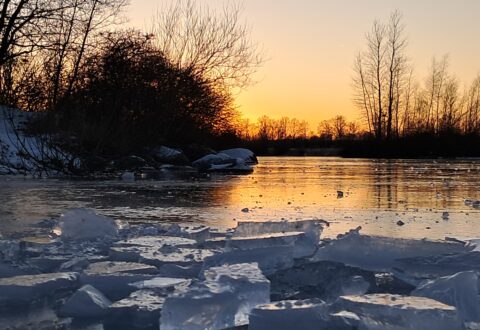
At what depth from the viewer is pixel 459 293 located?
182cm

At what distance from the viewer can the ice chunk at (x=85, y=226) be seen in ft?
10.7

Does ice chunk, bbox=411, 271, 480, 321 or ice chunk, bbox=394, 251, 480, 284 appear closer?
ice chunk, bbox=411, 271, 480, 321

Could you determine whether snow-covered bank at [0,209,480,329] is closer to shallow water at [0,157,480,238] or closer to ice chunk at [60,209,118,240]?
ice chunk at [60,209,118,240]

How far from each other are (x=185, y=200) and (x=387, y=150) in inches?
1112

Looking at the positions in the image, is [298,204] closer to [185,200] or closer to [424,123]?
[185,200]

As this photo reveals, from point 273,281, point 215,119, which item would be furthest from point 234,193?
point 215,119

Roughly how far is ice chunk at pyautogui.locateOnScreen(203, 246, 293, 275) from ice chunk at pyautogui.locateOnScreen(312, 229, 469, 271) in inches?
5.6

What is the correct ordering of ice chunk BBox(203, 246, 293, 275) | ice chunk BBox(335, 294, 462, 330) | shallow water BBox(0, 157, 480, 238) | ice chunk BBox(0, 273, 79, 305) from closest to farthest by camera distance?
ice chunk BBox(335, 294, 462, 330)
ice chunk BBox(0, 273, 79, 305)
ice chunk BBox(203, 246, 293, 275)
shallow water BBox(0, 157, 480, 238)

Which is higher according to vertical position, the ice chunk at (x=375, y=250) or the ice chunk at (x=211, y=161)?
the ice chunk at (x=211, y=161)

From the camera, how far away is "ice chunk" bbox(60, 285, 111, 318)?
1852mm

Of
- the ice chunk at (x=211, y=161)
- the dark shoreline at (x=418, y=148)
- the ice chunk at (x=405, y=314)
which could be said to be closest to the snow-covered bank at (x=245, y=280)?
the ice chunk at (x=405, y=314)

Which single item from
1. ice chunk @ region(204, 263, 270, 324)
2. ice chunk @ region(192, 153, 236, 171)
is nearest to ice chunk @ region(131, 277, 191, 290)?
ice chunk @ region(204, 263, 270, 324)

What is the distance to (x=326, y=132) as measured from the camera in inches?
3095

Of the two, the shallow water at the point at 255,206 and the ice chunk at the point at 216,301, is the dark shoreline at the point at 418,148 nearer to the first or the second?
the shallow water at the point at 255,206
